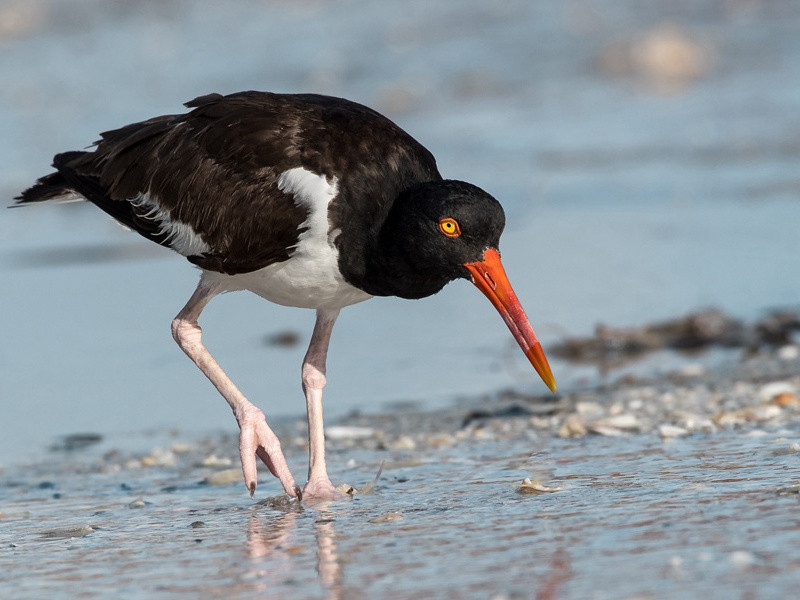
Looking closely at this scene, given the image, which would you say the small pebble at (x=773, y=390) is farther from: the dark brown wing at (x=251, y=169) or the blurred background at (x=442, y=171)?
the dark brown wing at (x=251, y=169)

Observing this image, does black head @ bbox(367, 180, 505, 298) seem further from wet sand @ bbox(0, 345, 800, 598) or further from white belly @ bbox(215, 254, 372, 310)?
wet sand @ bbox(0, 345, 800, 598)

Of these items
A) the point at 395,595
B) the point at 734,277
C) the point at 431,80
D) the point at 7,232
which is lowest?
the point at 395,595

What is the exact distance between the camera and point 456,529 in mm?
4141

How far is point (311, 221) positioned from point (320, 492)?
3.41ft

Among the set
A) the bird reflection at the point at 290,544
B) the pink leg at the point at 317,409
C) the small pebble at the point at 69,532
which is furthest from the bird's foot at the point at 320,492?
the small pebble at the point at 69,532

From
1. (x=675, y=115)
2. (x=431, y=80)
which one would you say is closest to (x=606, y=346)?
(x=675, y=115)

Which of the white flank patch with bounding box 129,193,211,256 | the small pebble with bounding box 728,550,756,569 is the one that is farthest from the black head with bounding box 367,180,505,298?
the small pebble with bounding box 728,550,756,569

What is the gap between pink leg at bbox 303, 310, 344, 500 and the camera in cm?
504

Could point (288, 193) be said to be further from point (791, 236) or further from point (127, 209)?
point (791, 236)

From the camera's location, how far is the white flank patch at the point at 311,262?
203 inches

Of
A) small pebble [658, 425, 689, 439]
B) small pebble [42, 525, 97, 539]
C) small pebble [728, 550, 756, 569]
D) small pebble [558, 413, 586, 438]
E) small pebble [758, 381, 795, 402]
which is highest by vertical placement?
small pebble [758, 381, 795, 402]

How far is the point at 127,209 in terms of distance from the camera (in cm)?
606

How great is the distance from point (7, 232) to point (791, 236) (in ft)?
20.9

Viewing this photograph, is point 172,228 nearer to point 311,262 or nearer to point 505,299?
point 311,262
